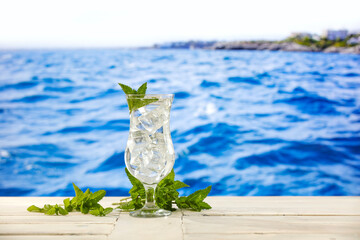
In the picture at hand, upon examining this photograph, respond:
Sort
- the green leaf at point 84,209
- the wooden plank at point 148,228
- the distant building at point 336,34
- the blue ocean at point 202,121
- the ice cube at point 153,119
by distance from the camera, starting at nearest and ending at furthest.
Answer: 1. the wooden plank at point 148,228
2. the ice cube at point 153,119
3. the green leaf at point 84,209
4. the blue ocean at point 202,121
5. the distant building at point 336,34

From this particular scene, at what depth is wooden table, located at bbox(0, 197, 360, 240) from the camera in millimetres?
1018

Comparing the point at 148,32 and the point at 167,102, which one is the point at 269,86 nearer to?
the point at 148,32

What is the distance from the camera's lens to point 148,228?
1.05m

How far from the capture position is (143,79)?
24.6 ft

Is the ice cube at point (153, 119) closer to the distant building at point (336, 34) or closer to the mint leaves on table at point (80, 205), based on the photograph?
the mint leaves on table at point (80, 205)

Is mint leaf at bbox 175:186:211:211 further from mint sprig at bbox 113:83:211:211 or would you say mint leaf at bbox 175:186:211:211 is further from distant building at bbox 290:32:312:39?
distant building at bbox 290:32:312:39

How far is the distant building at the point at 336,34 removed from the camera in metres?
7.93

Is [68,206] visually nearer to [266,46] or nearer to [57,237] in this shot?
[57,237]

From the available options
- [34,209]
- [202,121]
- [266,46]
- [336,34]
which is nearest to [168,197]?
[34,209]

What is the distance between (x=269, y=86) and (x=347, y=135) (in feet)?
6.57

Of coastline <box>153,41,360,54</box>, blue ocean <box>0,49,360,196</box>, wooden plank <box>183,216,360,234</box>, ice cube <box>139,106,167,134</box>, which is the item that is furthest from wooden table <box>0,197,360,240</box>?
coastline <box>153,41,360,54</box>

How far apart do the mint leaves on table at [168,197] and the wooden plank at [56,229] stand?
7.0 inches

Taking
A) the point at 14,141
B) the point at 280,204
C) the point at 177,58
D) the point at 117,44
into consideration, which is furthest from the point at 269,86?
the point at 280,204

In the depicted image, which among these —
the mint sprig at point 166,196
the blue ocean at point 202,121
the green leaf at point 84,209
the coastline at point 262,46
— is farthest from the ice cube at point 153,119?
the coastline at point 262,46
